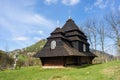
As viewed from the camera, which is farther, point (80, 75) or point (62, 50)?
point (62, 50)

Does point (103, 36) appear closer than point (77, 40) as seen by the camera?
No

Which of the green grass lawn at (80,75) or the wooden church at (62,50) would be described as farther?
the wooden church at (62,50)

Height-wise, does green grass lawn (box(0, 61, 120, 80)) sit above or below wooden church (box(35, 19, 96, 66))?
below

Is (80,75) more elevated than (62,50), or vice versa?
(62,50)

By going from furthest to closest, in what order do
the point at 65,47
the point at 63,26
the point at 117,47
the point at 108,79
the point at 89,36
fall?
the point at 89,36, the point at 117,47, the point at 63,26, the point at 65,47, the point at 108,79

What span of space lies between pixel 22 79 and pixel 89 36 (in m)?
36.9

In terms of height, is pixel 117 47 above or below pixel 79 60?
above

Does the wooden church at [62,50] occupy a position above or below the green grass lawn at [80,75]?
above

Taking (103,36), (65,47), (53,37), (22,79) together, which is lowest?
(22,79)

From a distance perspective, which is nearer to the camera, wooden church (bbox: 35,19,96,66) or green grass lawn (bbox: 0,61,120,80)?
green grass lawn (bbox: 0,61,120,80)

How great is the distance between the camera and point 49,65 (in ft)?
95.6

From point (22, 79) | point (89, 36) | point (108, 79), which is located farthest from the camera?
point (89, 36)

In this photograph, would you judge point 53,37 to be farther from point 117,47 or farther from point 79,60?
point 117,47

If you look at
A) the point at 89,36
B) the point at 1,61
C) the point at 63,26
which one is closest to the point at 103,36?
the point at 89,36
